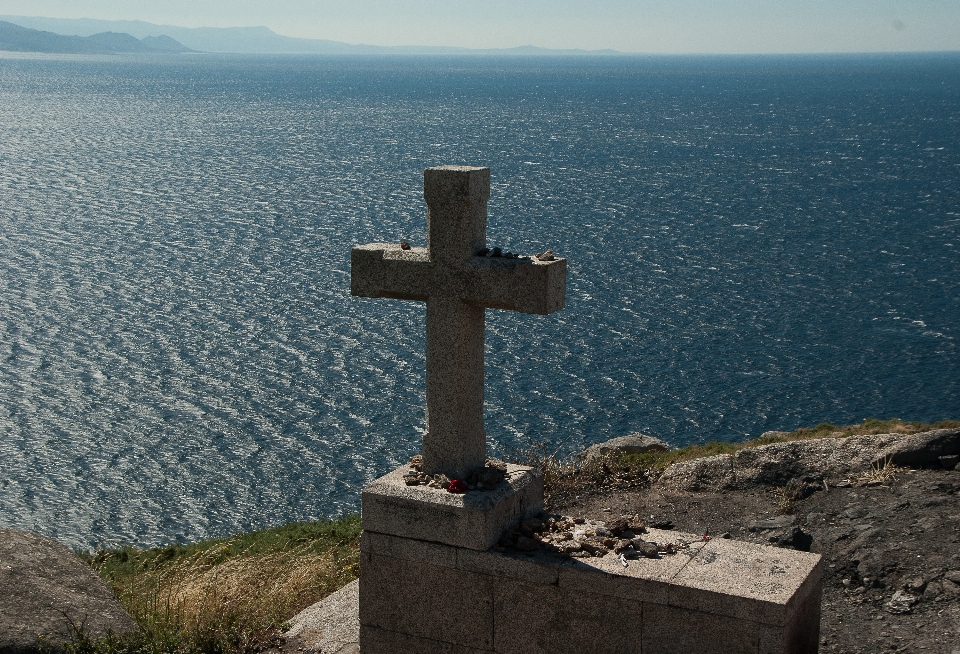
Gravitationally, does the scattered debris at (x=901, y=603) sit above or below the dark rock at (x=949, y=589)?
below

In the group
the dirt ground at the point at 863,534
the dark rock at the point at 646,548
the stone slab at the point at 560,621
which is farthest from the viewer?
the dirt ground at the point at 863,534

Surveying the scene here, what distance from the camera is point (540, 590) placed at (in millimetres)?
8195

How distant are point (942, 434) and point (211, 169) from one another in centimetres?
8324

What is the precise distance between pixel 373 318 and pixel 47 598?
39.3 meters

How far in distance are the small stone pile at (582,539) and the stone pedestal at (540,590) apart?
0.09m

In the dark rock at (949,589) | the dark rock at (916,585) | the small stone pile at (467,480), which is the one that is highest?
the small stone pile at (467,480)

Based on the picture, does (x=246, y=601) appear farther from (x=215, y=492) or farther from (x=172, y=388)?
(x=172, y=388)

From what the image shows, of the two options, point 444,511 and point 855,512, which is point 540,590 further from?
point 855,512

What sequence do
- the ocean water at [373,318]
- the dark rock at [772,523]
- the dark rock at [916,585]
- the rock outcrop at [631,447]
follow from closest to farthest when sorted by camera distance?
the dark rock at [916,585], the dark rock at [772,523], the rock outcrop at [631,447], the ocean water at [373,318]

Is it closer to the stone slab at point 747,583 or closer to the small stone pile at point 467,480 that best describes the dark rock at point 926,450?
the stone slab at point 747,583

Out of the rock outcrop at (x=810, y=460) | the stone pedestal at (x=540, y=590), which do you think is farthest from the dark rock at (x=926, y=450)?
the stone pedestal at (x=540, y=590)

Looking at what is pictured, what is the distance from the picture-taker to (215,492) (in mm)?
34188

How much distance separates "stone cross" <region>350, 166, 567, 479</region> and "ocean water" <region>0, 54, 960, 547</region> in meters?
24.2

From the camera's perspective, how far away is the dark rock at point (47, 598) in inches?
336
